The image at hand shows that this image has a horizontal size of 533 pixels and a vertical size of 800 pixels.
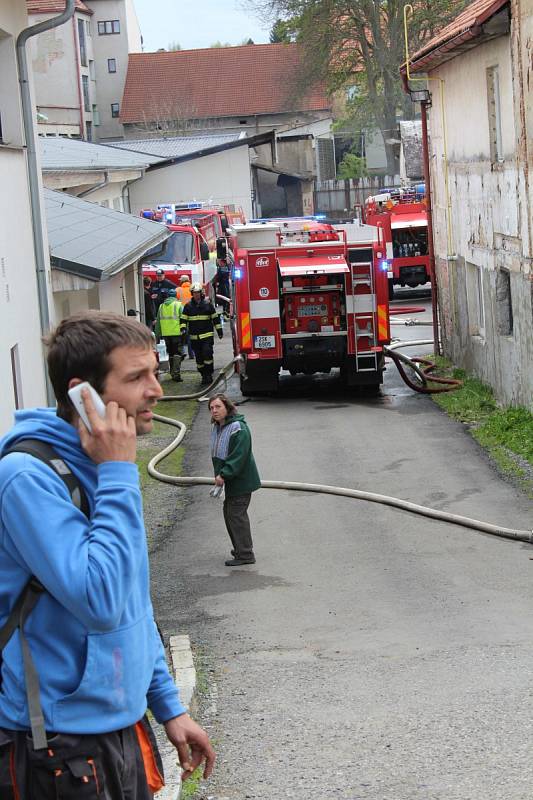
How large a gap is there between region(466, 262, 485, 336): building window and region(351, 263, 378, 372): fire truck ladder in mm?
1781

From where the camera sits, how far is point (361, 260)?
1942 cm

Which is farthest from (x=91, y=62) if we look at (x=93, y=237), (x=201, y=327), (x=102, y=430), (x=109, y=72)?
(x=102, y=430)

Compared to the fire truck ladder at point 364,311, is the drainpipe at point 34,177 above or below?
above

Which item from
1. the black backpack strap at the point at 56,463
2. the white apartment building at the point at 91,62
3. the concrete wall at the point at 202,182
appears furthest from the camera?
the white apartment building at the point at 91,62

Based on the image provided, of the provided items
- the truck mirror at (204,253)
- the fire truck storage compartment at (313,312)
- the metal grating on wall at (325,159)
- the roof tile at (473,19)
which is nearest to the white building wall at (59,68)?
the metal grating on wall at (325,159)

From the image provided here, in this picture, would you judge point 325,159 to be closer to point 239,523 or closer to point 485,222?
point 485,222

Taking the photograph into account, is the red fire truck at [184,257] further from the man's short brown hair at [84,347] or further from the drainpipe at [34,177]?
the man's short brown hair at [84,347]

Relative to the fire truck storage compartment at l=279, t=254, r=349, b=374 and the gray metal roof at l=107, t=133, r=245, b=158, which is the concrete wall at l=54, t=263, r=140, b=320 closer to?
the fire truck storage compartment at l=279, t=254, r=349, b=374

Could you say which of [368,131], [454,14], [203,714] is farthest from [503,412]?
[368,131]

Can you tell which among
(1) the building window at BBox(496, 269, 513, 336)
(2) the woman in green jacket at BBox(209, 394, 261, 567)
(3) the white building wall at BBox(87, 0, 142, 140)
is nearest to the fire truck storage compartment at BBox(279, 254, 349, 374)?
(1) the building window at BBox(496, 269, 513, 336)

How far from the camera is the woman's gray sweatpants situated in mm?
10539

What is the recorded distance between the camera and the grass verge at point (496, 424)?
14.2m

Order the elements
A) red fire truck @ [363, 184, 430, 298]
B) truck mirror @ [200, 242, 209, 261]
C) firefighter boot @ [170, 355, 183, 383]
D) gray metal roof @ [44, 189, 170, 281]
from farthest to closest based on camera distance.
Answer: red fire truck @ [363, 184, 430, 298], truck mirror @ [200, 242, 209, 261], firefighter boot @ [170, 355, 183, 383], gray metal roof @ [44, 189, 170, 281]

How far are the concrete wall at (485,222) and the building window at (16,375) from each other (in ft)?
23.3
